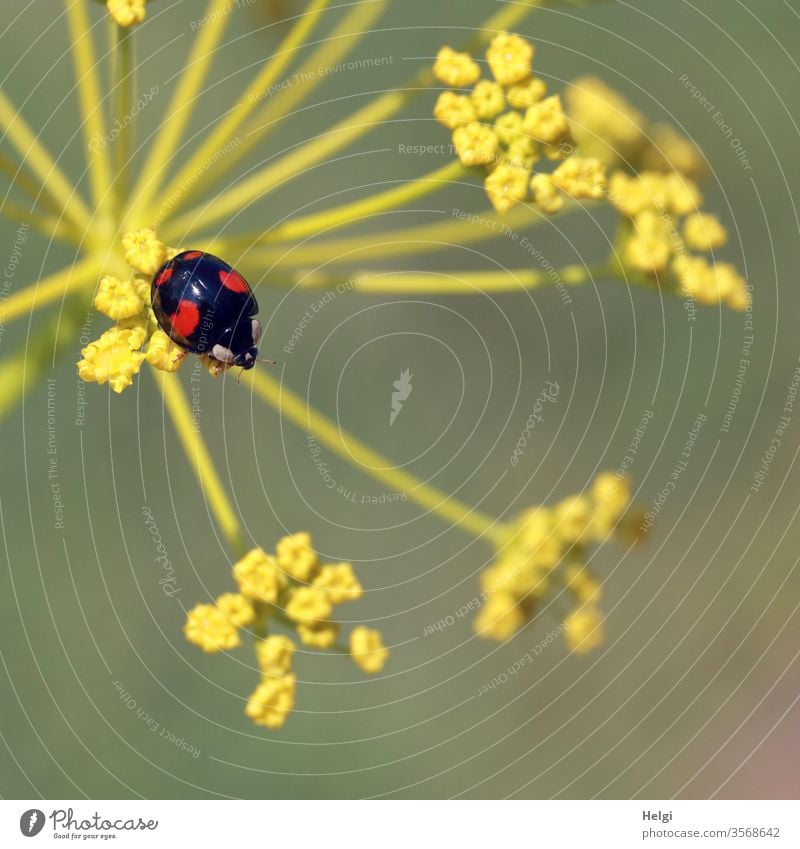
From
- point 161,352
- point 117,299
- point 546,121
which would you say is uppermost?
point 546,121

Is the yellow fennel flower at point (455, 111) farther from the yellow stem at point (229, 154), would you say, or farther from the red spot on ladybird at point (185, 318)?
the red spot on ladybird at point (185, 318)

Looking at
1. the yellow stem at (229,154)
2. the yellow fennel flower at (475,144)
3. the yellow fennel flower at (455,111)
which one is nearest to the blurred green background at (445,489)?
the yellow stem at (229,154)

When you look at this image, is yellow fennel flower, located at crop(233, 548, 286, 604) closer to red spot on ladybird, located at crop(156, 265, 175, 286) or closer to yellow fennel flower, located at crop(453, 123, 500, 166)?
red spot on ladybird, located at crop(156, 265, 175, 286)

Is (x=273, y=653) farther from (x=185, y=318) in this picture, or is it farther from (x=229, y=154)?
(x=229, y=154)

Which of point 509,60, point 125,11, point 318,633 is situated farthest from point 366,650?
point 125,11

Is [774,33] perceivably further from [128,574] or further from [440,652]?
[128,574]

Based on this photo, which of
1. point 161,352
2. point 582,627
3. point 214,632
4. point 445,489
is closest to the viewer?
point 161,352
